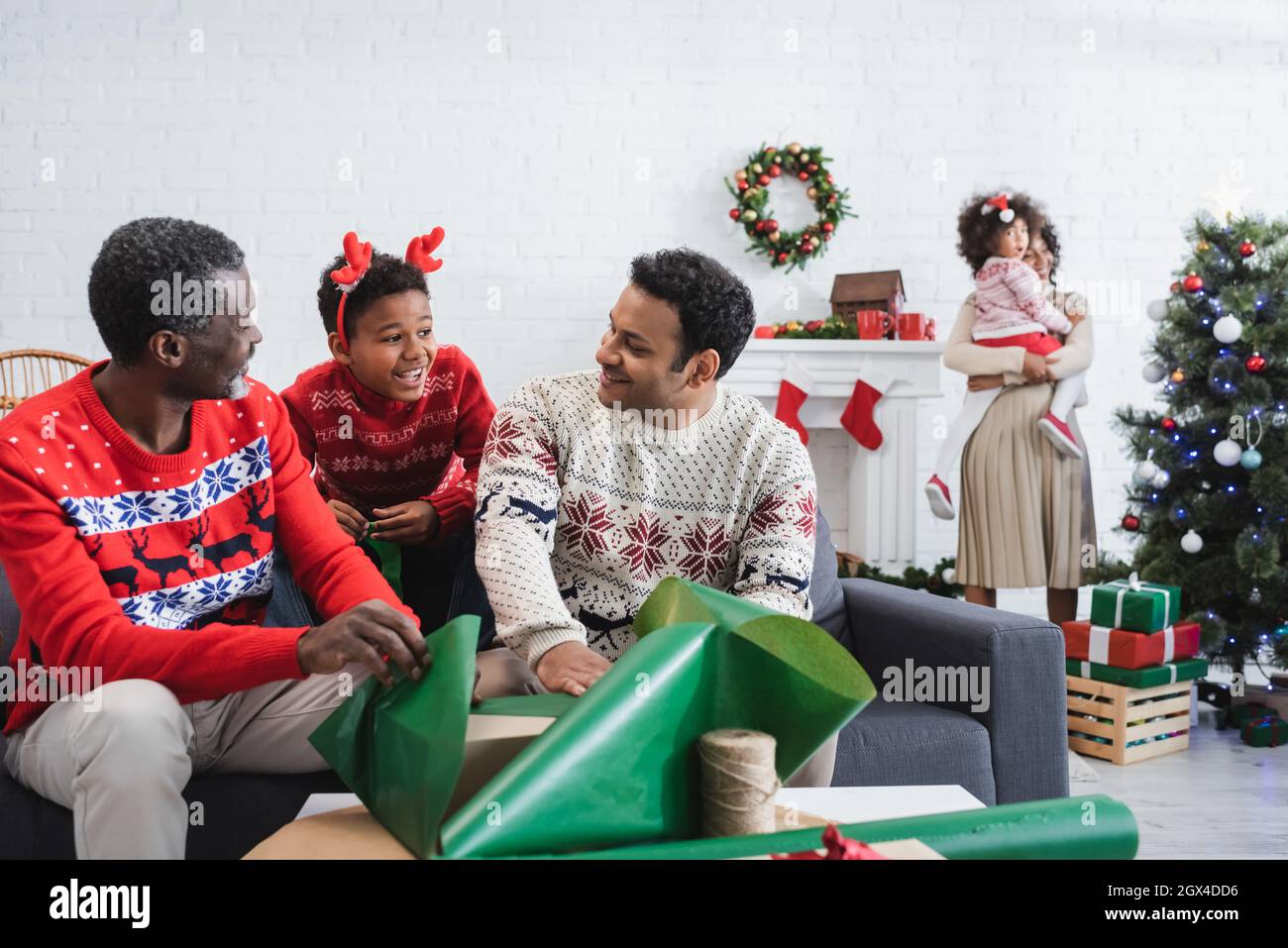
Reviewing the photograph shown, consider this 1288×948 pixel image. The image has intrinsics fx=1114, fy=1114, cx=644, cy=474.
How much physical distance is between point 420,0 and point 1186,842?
4.23 meters

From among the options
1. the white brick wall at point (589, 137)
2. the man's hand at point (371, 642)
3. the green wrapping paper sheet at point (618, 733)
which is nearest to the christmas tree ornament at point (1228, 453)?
the white brick wall at point (589, 137)

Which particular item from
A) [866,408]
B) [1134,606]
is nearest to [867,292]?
[866,408]

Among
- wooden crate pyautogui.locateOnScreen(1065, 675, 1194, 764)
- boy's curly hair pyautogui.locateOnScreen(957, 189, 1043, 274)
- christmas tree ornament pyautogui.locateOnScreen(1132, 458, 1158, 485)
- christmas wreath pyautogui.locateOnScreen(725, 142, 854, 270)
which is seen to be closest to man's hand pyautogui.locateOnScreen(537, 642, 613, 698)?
wooden crate pyautogui.locateOnScreen(1065, 675, 1194, 764)

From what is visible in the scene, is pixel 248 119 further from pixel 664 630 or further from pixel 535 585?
pixel 664 630

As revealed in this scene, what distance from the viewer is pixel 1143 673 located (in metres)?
2.92

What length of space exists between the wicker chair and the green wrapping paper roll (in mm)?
3852

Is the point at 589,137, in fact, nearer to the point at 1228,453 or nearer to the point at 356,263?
the point at 1228,453

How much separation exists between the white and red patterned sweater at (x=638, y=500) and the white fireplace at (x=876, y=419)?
2.65m

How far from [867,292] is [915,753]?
3.15 metres

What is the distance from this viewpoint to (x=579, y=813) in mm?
890

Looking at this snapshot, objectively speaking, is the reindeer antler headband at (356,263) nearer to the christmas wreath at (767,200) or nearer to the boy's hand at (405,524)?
the boy's hand at (405,524)

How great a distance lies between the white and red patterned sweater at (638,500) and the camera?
1735mm
